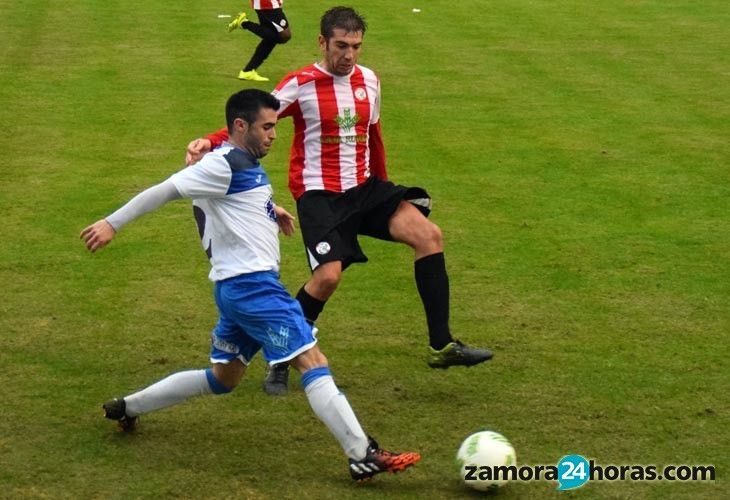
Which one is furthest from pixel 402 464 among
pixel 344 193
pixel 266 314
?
pixel 344 193

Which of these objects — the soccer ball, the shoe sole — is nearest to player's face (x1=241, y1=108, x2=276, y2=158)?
the shoe sole

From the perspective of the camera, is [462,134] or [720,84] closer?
[462,134]

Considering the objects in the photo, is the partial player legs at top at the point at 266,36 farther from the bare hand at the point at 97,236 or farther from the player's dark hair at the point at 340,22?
the bare hand at the point at 97,236

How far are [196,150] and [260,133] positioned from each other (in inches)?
24.9

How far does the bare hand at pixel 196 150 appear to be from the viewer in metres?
7.27

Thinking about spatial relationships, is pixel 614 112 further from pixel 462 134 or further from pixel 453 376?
pixel 453 376

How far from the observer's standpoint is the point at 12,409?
7574 millimetres

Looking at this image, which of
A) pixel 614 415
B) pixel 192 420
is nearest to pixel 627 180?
pixel 614 415

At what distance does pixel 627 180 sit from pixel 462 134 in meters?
2.73

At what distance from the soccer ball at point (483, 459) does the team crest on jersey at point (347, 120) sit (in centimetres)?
263

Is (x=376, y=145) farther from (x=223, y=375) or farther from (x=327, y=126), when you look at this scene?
(x=223, y=375)

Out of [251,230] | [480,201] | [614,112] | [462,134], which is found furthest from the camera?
[614,112]

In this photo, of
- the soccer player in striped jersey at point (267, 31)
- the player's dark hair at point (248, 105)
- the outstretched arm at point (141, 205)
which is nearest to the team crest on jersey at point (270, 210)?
the player's dark hair at point (248, 105)

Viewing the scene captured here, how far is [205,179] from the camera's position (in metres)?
6.66
